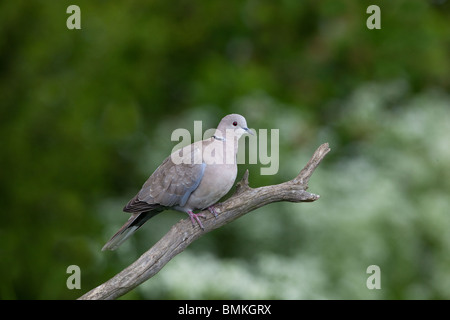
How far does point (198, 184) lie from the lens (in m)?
3.14

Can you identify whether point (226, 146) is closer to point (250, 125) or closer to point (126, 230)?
point (126, 230)

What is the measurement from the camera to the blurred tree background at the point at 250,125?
15.8ft

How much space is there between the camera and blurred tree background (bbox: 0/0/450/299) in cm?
481

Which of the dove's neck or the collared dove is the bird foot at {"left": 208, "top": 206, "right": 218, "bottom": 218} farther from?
the dove's neck

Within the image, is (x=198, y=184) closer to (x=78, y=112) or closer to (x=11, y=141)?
(x=11, y=141)

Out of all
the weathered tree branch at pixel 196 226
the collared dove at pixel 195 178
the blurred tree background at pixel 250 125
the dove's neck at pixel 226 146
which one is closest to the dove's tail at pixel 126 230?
the collared dove at pixel 195 178

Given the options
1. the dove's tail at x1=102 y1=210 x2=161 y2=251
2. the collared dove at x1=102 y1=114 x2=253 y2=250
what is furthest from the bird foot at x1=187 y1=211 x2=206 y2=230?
the dove's tail at x1=102 y1=210 x2=161 y2=251

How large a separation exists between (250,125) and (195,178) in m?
3.11

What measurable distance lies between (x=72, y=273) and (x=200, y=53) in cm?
475

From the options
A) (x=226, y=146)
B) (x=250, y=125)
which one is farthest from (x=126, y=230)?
(x=250, y=125)

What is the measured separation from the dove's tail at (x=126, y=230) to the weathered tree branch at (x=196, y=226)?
150mm

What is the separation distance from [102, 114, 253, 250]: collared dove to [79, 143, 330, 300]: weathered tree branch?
7 centimetres

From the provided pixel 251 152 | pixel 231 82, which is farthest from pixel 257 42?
pixel 251 152

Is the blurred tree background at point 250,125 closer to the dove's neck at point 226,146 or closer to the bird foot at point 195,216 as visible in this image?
the bird foot at point 195,216
